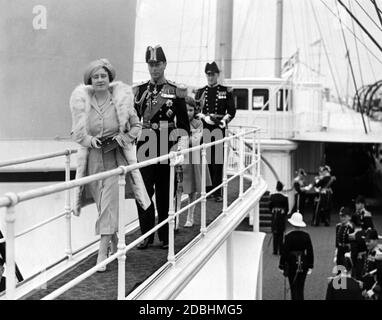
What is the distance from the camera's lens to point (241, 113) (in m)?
24.9

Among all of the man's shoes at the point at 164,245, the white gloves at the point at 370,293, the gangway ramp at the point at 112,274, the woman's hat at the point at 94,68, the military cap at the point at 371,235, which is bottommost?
the white gloves at the point at 370,293

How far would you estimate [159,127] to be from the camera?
5492 millimetres

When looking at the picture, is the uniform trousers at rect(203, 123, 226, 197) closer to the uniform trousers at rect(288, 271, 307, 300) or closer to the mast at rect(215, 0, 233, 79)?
the uniform trousers at rect(288, 271, 307, 300)

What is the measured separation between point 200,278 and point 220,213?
0.82 metres

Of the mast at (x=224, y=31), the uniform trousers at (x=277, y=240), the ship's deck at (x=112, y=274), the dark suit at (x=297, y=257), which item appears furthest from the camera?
the mast at (x=224, y=31)

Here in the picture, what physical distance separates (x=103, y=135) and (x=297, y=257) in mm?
5493

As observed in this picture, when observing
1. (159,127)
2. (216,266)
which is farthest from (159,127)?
(216,266)

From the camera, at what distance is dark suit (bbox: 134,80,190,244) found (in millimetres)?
5406

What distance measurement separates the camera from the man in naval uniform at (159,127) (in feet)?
17.6

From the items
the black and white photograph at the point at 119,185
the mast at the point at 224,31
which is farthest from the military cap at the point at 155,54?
the mast at the point at 224,31

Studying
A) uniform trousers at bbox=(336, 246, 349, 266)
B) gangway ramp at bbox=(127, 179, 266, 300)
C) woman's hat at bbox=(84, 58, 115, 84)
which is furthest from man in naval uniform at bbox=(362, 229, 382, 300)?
woman's hat at bbox=(84, 58, 115, 84)

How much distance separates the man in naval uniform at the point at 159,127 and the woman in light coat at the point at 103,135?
87cm

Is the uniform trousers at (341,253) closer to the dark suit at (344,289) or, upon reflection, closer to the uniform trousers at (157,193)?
the dark suit at (344,289)
